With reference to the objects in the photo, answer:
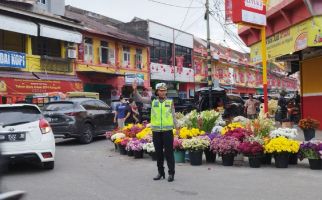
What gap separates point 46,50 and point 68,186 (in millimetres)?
22645

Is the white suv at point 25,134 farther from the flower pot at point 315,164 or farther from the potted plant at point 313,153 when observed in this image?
the flower pot at point 315,164

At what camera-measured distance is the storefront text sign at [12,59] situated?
82.3ft

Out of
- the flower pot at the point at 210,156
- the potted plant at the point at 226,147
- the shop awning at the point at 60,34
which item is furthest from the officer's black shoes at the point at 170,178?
the shop awning at the point at 60,34

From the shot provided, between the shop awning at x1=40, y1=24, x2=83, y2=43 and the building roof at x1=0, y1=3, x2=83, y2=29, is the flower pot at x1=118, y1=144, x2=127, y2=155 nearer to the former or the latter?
the building roof at x1=0, y1=3, x2=83, y2=29

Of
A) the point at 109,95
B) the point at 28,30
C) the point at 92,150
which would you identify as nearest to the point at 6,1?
the point at 28,30

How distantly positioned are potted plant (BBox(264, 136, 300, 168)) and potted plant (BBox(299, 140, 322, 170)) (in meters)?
0.17

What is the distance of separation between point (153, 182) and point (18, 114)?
3236 mm

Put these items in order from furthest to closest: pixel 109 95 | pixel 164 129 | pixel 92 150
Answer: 1. pixel 109 95
2. pixel 92 150
3. pixel 164 129

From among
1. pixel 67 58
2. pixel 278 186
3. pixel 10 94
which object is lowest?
pixel 278 186

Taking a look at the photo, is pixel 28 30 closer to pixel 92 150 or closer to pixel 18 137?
pixel 92 150

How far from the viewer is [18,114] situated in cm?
996

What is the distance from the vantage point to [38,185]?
8672 mm

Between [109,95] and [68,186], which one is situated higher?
[109,95]

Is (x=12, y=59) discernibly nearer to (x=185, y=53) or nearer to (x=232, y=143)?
(x=232, y=143)
